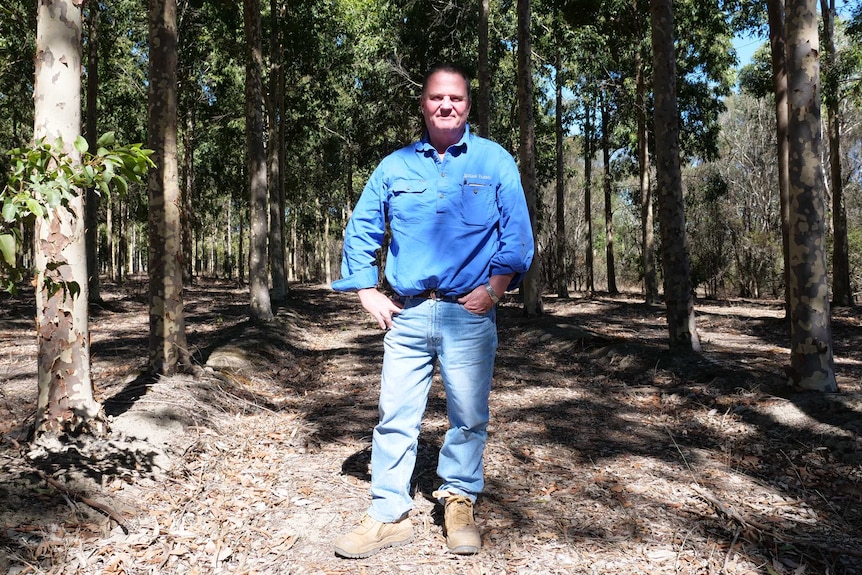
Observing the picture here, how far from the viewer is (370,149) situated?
2656 cm

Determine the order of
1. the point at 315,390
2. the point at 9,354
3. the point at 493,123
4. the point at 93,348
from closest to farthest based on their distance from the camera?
1. the point at 315,390
2. the point at 9,354
3. the point at 93,348
4. the point at 493,123

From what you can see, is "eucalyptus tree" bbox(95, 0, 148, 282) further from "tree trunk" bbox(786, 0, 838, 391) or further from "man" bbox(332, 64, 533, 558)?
"tree trunk" bbox(786, 0, 838, 391)

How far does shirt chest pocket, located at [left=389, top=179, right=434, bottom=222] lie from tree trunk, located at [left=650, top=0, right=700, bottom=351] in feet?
17.5

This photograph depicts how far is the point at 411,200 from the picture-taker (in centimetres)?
293

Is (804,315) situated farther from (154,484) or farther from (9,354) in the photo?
(9,354)

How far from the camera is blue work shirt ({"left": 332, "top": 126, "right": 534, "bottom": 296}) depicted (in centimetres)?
288

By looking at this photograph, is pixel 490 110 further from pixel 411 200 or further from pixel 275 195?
pixel 411 200

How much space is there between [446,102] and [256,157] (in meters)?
9.32

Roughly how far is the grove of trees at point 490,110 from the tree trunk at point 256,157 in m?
0.04

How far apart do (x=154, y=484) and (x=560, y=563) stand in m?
2.43

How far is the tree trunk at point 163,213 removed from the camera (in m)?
6.21

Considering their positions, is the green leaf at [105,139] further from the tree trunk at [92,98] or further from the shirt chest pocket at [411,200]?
the tree trunk at [92,98]

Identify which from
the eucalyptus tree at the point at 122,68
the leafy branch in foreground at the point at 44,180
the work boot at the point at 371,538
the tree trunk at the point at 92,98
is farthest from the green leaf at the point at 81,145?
the eucalyptus tree at the point at 122,68

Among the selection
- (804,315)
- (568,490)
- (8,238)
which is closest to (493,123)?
(804,315)
